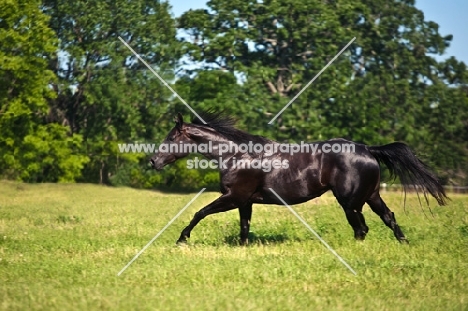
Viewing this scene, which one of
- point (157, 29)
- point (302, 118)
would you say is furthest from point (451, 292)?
point (157, 29)

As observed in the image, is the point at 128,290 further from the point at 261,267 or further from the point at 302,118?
the point at 302,118

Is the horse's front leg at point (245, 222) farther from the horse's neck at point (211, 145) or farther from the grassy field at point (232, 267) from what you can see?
the horse's neck at point (211, 145)

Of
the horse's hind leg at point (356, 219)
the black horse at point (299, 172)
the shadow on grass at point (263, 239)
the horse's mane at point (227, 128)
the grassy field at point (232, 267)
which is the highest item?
the horse's mane at point (227, 128)

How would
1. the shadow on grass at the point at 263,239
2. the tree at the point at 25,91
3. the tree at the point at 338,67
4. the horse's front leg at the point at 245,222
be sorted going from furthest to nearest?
the tree at the point at 338,67 < the tree at the point at 25,91 < the shadow on grass at the point at 263,239 < the horse's front leg at the point at 245,222

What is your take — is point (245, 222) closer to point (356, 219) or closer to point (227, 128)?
point (227, 128)

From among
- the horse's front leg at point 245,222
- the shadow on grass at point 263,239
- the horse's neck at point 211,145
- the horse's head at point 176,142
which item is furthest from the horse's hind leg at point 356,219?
the horse's head at point 176,142

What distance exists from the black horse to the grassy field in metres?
0.66

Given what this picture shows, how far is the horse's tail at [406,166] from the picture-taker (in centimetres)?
1238

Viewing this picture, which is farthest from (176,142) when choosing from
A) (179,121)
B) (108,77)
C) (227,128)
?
(108,77)

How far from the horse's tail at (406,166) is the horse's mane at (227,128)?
1.94 meters

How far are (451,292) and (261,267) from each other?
2.50 metres

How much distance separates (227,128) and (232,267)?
11.7 feet

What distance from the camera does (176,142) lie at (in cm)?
1266

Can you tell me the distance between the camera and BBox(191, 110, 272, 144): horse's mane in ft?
41.0
